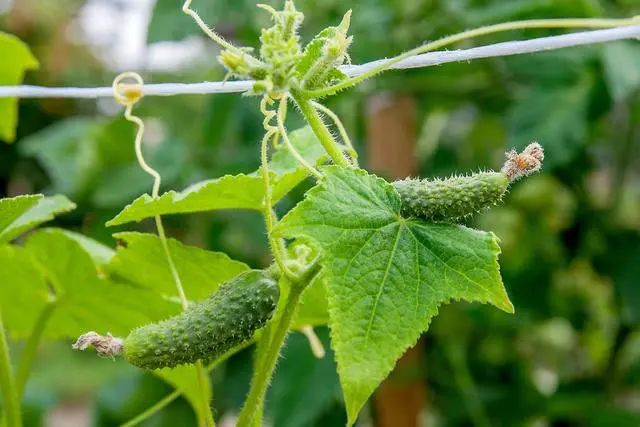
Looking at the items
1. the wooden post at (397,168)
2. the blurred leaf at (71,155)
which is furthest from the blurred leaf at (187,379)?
the blurred leaf at (71,155)

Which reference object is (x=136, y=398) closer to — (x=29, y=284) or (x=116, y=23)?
(x=29, y=284)

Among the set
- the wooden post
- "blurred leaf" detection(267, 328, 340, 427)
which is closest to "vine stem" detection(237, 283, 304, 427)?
"blurred leaf" detection(267, 328, 340, 427)

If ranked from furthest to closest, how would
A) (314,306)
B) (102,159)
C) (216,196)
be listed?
1. (102,159)
2. (314,306)
3. (216,196)

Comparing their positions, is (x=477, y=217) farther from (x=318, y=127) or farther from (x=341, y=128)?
(x=318, y=127)

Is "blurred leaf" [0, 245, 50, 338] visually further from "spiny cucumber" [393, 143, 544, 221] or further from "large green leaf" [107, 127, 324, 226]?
"spiny cucumber" [393, 143, 544, 221]

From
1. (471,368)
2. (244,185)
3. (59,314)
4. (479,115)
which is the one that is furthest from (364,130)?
(244,185)

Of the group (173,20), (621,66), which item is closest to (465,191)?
(621,66)
